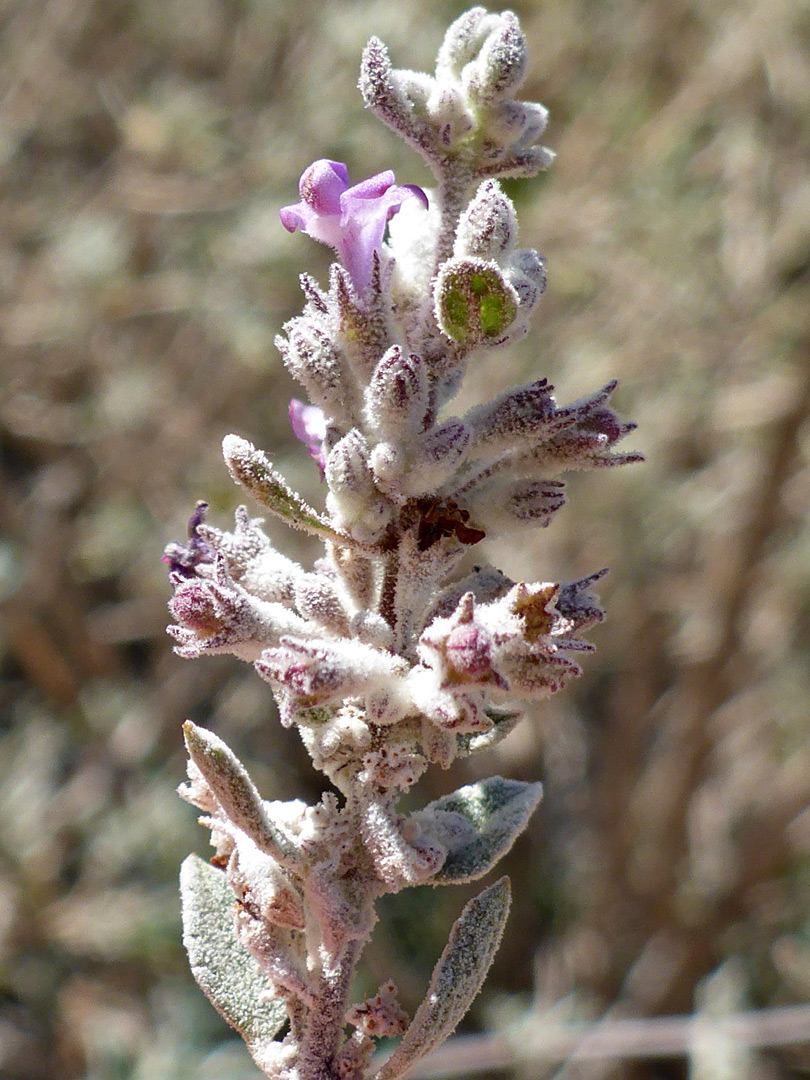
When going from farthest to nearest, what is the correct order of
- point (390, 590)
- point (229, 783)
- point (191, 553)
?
point (191, 553)
point (390, 590)
point (229, 783)

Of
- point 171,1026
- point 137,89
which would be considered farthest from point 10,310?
point 171,1026

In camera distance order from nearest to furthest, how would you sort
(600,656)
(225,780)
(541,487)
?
(225,780) < (541,487) < (600,656)

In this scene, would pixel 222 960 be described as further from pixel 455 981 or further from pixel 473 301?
pixel 473 301

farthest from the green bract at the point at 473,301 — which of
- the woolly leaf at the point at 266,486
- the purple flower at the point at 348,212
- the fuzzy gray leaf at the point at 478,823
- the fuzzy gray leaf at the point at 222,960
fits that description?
the fuzzy gray leaf at the point at 222,960

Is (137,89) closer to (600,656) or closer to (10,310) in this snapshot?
(10,310)

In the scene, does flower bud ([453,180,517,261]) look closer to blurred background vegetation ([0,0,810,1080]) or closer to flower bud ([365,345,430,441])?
flower bud ([365,345,430,441])

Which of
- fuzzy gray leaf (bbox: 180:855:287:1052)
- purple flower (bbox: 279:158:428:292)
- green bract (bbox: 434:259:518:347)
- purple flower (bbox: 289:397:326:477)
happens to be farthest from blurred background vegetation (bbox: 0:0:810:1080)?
green bract (bbox: 434:259:518:347)

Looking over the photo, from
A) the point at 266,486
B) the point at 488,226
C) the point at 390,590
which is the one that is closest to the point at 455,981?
the point at 390,590
